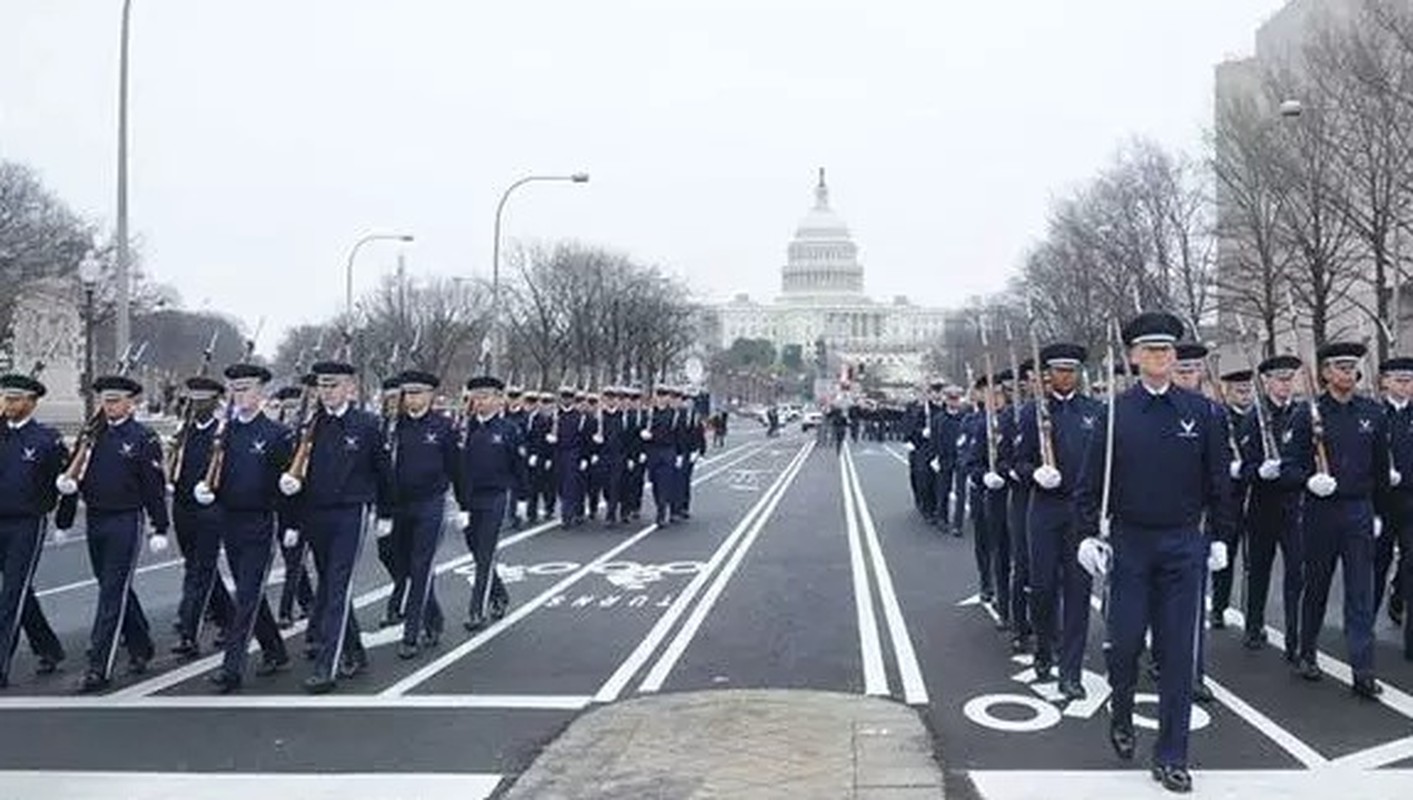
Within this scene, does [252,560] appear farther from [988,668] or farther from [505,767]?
[988,668]

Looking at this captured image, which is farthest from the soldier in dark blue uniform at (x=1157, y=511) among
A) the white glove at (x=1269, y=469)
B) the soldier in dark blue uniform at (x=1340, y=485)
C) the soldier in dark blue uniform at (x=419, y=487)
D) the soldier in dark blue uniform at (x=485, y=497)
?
the soldier in dark blue uniform at (x=485, y=497)

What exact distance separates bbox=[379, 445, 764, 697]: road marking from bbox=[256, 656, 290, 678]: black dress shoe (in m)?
0.96

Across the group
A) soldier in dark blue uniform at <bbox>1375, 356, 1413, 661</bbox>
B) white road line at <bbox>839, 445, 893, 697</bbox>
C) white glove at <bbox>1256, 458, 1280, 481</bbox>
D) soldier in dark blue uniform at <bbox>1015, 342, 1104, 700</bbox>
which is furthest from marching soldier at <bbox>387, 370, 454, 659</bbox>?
soldier in dark blue uniform at <bbox>1375, 356, 1413, 661</bbox>

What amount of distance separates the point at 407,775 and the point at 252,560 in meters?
3.29

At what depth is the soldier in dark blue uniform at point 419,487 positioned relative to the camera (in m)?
12.3

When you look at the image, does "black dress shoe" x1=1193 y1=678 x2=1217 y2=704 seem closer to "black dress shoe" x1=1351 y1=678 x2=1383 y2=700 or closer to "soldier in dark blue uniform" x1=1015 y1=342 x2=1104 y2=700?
"soldier in dark blue uniform" x1=1015 y1=342 x2=1104 y2=700

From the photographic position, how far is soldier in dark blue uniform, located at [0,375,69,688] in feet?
36.4

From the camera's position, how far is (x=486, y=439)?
555 inches

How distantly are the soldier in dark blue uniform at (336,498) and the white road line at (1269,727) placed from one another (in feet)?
18.4

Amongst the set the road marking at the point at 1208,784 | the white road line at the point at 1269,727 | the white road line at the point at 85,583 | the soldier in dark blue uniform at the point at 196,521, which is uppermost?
the soldier in dark blue uniform at the point at 196,521

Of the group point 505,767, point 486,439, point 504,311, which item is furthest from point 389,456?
point 504,311

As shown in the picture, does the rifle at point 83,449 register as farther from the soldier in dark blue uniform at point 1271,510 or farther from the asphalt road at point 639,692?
the soldier in dark blue uniform at point 1271,510

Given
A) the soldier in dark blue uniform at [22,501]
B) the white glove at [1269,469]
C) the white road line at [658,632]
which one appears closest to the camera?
the white road line at [658,632]

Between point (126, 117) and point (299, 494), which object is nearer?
point (299, 494)
